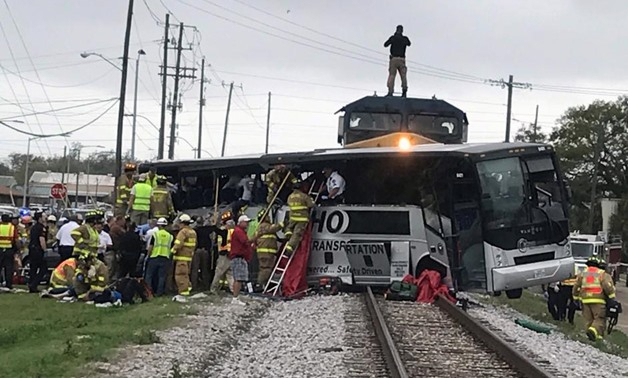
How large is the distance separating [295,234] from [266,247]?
715 millimetres

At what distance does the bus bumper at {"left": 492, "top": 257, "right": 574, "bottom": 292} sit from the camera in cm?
1628

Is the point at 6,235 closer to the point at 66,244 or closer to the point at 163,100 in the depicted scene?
the point at 66,244

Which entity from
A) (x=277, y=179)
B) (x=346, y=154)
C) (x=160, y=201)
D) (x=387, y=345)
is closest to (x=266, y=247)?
(x=277, y=179)

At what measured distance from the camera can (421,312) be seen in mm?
15500

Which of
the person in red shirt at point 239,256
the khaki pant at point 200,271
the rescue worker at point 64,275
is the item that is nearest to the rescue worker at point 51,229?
the rescue worker at point 64,275

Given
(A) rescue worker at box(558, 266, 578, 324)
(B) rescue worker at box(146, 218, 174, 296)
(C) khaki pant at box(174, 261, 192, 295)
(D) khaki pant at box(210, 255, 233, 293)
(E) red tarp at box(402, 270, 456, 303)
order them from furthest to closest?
1. (A) rescue worker at box(558, 266, 578, 324)
2. (D) khaki pant at box(210, 255, 233, 293)
3. (C) khaki pant at box(174, 261, 192, 295)
4. (B) rescue worker at box(146, 218, 174, 296)
5. (E) red tarp at box(402, 270, 456, 303)

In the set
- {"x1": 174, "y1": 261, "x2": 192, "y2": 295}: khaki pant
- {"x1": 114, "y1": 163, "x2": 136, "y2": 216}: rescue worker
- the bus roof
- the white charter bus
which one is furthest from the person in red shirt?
{"x1": 114, "y1": 163, "x2": 136, "y2": 216}: rescue worker

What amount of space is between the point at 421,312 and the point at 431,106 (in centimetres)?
754

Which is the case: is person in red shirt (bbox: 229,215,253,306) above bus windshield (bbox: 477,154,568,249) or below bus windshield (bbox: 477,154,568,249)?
below

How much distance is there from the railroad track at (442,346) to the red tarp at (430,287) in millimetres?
1259

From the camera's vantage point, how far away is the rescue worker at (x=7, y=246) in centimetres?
1941

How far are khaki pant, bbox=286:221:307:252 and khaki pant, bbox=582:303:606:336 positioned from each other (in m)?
5.63

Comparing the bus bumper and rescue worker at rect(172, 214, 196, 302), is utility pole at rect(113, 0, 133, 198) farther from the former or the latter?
the bus bumper

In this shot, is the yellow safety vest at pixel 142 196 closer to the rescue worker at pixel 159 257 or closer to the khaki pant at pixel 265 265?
the rescue worker at pixel 159 257
